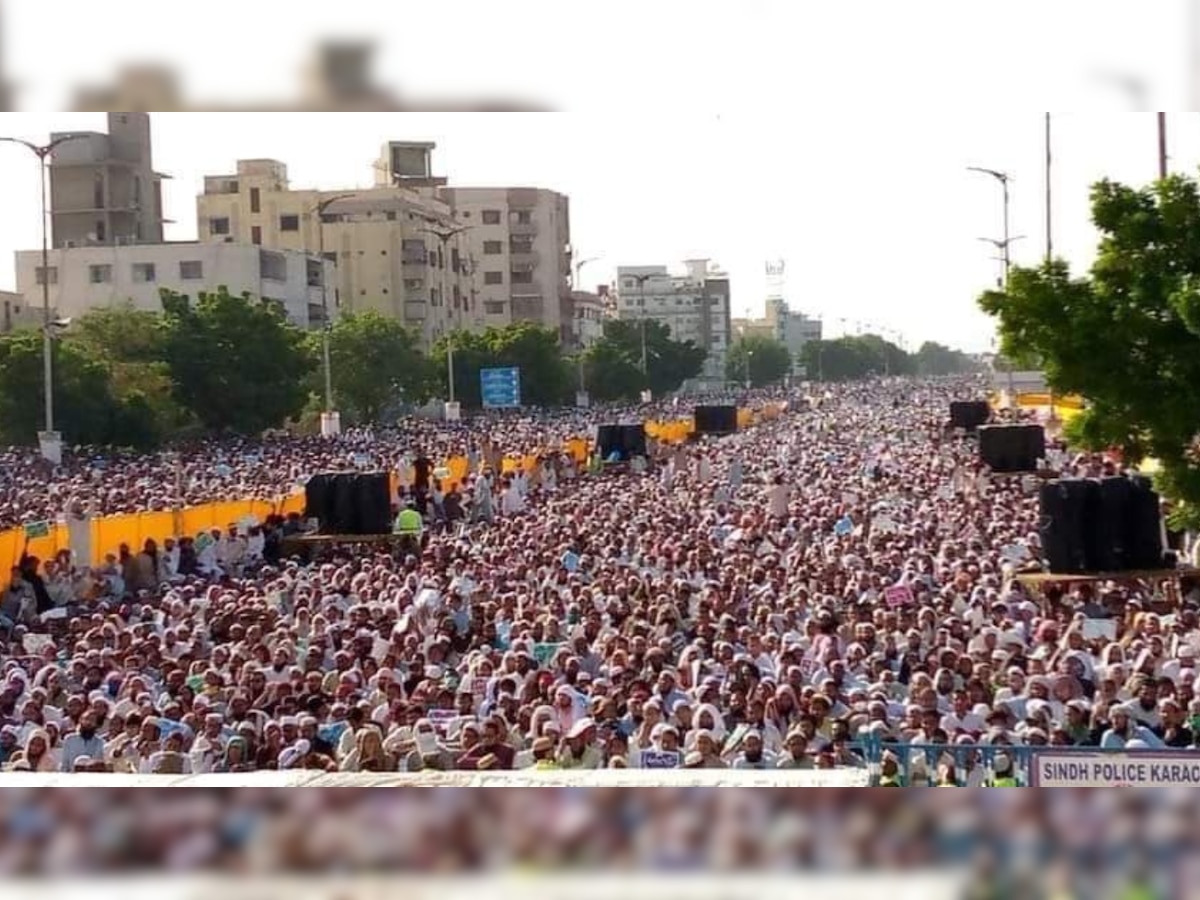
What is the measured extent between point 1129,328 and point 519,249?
799 inches

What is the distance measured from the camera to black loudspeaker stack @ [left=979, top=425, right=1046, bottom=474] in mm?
30672

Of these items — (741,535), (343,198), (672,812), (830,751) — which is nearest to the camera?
(672,812)

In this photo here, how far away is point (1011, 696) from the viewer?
40.0ft

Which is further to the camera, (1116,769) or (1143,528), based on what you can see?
(1143,528)

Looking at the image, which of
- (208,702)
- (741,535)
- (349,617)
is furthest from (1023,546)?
(208,702)

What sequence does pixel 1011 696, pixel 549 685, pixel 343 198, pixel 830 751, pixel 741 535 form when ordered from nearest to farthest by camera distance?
1. pixel 830 751
2. pixel 1011 696
3. pixel 549 685
4. pixel 741 535
5. pixel 343 198

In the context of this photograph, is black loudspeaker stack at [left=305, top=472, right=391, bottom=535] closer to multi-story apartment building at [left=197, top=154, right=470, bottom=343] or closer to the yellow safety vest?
the yellow safety vest

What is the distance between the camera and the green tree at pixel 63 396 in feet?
119

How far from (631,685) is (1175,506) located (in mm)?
5291

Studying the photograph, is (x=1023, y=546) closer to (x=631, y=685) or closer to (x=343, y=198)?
(x=631, y=685)

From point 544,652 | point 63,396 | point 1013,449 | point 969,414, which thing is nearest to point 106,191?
point 63,396

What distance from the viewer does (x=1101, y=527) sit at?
Answer: 17812 millimetres

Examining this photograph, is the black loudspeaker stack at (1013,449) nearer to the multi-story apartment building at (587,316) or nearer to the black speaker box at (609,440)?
the black speaker box at (609,440)

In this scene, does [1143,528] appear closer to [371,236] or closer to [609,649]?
[609,649]
